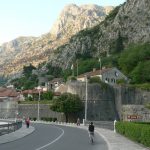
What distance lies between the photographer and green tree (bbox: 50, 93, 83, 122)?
93500 millimetres

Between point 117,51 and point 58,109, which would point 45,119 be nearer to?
point 58,109

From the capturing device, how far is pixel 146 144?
1120 inches

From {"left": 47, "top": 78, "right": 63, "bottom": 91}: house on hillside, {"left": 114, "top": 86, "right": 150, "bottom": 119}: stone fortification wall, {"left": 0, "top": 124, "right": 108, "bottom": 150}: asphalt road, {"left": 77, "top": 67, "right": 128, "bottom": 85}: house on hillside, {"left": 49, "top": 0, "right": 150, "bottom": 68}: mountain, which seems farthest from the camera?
{"left": 49, "top": 0, "right": 150, "bottom": 68}: mountain

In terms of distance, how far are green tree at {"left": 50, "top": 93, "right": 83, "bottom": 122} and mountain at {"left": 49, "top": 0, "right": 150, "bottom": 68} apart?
74.1 m

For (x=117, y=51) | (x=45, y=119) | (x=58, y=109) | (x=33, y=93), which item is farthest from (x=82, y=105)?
(x=117, y=51)

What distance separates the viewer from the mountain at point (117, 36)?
17425 cm

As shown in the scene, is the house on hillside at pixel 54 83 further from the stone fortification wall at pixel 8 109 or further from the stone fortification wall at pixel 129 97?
the stone fortification wall at pixel 129 97

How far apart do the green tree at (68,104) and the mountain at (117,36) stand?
74134 mm

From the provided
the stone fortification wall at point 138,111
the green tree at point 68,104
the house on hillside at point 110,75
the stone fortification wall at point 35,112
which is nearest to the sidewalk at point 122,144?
the stone fortification wall at point 138,111

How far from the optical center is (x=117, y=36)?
583 ft

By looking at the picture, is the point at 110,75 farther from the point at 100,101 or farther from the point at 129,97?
the point at 129,97

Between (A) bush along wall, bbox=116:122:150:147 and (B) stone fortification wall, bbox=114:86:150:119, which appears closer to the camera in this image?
(A) bush along wall, bbox=116:122:150:147

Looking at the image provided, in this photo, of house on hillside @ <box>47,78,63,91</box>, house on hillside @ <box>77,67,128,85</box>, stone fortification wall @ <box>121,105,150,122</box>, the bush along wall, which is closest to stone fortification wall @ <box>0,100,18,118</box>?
house on hillside @ <box>77,67,128,85</box>

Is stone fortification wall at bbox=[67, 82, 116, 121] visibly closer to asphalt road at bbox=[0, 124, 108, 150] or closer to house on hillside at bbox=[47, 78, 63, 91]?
asphalt road at bbox=[0, 124, 108, 150]
